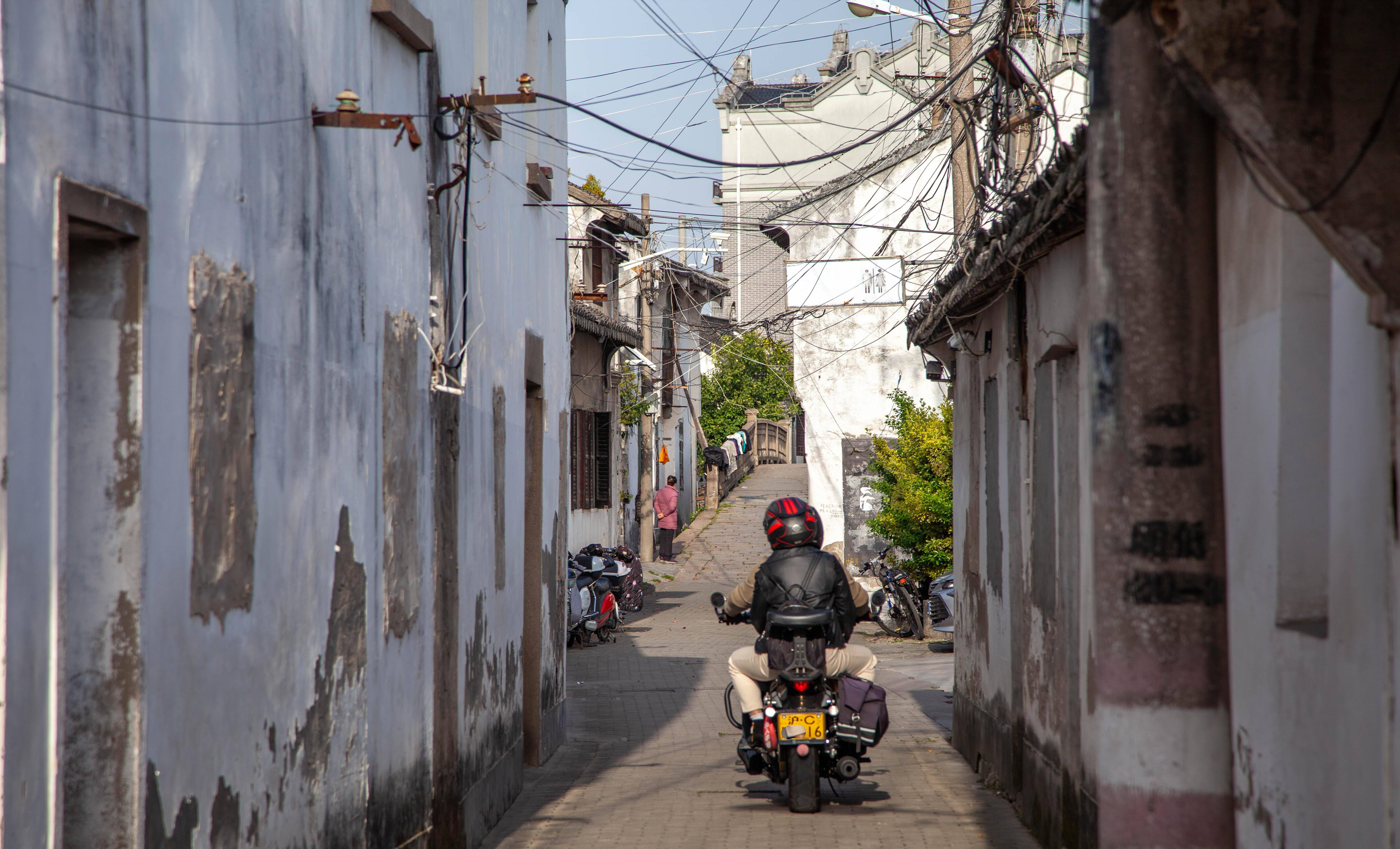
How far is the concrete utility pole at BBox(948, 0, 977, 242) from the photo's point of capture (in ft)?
29.1

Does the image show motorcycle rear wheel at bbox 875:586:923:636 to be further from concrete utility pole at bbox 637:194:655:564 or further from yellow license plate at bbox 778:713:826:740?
yellow license plate at bbox 778:713:826:740

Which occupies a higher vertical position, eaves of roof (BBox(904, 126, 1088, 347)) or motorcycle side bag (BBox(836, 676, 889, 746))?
eaves of roof (BBox(904, 126, 1088, 347))

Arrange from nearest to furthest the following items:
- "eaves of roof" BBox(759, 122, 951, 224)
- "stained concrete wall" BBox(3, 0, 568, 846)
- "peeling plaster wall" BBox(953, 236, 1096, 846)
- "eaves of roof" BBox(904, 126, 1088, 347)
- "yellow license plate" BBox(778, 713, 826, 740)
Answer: "stained concrete wall" BBox(3, 0, 568, 846) → "eaves of roof" BBox(904, 126, 1088, 347) → "peeling plaster wall" BBox(953, 236, 1096, 846) → "yellow license plate" BBox(778, 713, 826, 740) → "eaves of roof" BBox(759, 122, 951, 224)

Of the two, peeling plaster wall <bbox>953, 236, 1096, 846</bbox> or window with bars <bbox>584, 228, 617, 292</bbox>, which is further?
window with bars <bbox>584, 228, 617, 292</bbox>

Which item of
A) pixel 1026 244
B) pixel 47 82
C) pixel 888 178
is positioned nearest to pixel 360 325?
pixel 47 82

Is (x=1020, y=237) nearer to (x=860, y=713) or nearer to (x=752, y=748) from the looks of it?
(x=860, y=713)

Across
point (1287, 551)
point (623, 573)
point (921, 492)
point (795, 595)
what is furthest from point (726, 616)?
point (623, 573)

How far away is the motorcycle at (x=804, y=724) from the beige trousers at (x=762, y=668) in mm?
99

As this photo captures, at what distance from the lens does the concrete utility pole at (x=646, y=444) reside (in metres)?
26.5

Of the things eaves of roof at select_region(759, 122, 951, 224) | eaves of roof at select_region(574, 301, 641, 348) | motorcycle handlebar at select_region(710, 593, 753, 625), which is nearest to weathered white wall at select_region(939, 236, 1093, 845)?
motorcycle handlebar at select_region(710, 593, 753, 625)

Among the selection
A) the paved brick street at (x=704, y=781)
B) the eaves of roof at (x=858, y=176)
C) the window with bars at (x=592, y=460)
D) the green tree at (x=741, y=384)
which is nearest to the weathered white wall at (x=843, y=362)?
the eaves of roof at (x=858, y=176)

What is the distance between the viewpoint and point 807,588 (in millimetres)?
8172

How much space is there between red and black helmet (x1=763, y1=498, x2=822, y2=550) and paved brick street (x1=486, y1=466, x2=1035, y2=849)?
5.33ft

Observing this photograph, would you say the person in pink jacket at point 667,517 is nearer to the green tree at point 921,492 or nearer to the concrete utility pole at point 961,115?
the green tree at point 921,492
